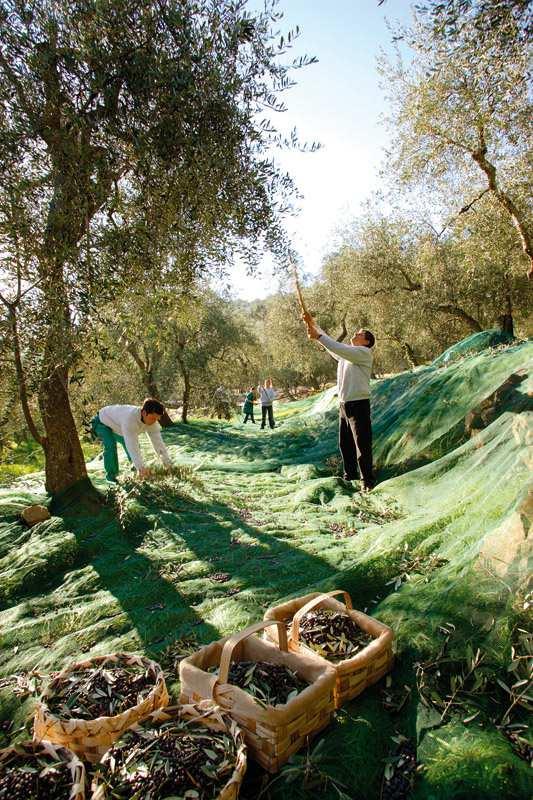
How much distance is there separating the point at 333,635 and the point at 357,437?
438 centimetres

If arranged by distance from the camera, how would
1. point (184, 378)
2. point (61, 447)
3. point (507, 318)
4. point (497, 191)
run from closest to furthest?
point (61, 447)
point (497, 191)
point (184, 378)
point (507, 318)

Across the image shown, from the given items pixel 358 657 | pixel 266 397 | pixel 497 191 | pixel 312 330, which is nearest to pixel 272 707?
pixel 358 657

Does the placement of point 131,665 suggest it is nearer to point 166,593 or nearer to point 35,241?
point 166,593

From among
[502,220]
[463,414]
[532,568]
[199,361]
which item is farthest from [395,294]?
[532,568]

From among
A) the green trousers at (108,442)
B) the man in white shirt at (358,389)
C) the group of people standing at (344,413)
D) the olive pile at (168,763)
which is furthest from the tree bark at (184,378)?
the olive pile at (168,763)

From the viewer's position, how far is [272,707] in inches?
92.2

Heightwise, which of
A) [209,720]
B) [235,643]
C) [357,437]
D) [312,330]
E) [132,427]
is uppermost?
[312,330]

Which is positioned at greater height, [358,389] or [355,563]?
[358,389]

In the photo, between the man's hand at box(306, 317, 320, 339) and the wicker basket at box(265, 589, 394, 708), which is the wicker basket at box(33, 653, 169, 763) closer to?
the wicker basket at box(265, 589, 394, 708)

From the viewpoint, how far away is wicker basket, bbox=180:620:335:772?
92.2 inches

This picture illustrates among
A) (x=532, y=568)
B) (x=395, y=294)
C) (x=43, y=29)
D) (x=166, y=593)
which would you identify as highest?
(x=43, y=29)

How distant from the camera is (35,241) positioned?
16.7ft

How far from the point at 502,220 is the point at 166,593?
51.4 ft

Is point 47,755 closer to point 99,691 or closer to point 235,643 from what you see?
point 99,691
